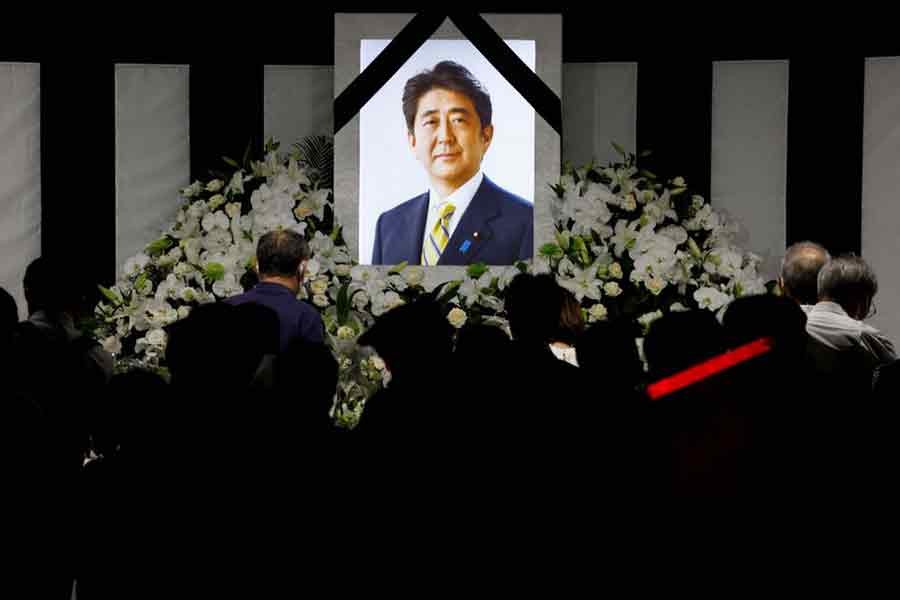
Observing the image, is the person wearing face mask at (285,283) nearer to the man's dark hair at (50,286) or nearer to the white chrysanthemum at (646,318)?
the man's dark hair at (50,286)

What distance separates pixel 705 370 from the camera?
2.12 meters

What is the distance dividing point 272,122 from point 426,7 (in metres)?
0.98

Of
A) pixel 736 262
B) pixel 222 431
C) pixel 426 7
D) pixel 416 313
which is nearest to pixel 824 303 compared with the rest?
pixel 736 262

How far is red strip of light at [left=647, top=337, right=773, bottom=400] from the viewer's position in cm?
211

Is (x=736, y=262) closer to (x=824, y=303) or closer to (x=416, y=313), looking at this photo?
(x=824, y=303)

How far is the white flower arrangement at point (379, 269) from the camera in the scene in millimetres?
4445

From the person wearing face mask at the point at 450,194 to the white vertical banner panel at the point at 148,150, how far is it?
120 cm

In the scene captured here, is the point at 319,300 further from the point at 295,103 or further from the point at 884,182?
the point at 884,182

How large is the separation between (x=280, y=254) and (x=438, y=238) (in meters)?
1.58

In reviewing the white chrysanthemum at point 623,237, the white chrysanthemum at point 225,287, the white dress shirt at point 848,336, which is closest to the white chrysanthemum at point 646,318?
the white chrysanthemum at point 623,237

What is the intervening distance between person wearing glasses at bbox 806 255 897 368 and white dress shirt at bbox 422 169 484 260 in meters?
1.91

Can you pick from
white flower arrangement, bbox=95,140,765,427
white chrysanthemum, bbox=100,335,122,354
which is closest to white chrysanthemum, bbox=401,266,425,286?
white flower arrangement, bbox=95,140,765,427

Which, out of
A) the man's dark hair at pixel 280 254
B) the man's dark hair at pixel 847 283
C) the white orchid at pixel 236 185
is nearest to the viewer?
the man's dark hair at pixel 847 283

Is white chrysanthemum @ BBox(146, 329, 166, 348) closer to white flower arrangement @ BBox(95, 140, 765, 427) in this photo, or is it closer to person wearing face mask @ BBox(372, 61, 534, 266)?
white flower arrangement @ BBox(95, 140, 765, 427)
